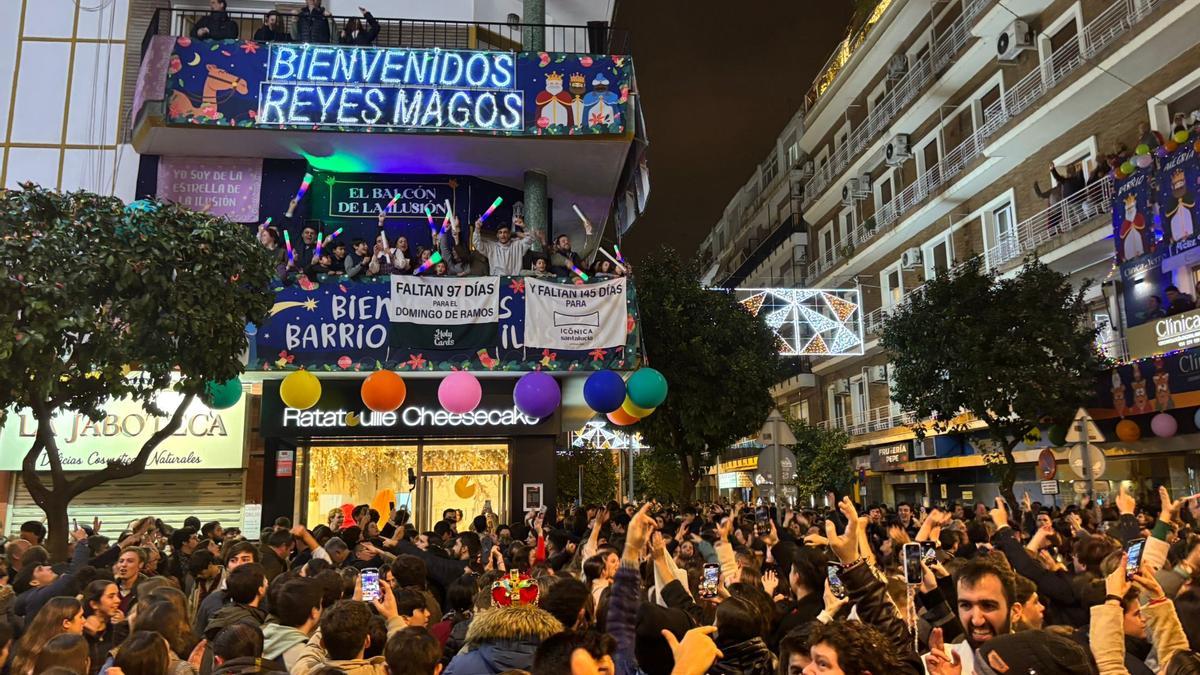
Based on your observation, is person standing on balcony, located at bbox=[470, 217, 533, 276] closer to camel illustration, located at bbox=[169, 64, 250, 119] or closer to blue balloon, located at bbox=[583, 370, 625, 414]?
blue balloon, located at bbox=[583, 370, 625, 414]

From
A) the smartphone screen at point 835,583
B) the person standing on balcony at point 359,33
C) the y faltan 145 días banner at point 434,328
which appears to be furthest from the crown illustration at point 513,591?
the person standing on balcony at point 359,33

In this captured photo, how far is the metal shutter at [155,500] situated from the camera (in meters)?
17.8

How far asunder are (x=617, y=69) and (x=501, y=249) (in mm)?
4163

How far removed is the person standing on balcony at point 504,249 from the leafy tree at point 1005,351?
1121 centimetres

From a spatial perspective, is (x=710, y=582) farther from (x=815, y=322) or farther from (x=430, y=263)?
(x=815, y=322)

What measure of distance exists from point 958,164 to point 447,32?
1832 centimetres

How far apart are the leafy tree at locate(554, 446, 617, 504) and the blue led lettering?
2367 centimetres

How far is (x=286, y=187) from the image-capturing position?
61.6ft

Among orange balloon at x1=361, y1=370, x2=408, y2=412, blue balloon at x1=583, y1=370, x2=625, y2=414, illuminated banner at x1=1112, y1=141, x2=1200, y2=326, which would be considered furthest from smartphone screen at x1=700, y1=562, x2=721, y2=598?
illuminated banner at x1=1112, y1=141, x2=1200, y2=326

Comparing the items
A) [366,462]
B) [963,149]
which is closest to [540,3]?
[366,462]

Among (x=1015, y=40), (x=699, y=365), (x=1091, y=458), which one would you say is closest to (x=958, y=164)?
(x=1015, y=40)

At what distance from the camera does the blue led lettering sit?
1692 centimetres

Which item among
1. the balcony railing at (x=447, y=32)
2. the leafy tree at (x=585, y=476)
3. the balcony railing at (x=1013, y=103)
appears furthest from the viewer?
the leafy tree at (x=585, y=476)

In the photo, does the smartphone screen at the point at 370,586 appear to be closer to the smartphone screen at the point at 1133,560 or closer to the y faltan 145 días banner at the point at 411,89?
the smartphone screen at the point at 1133,560
